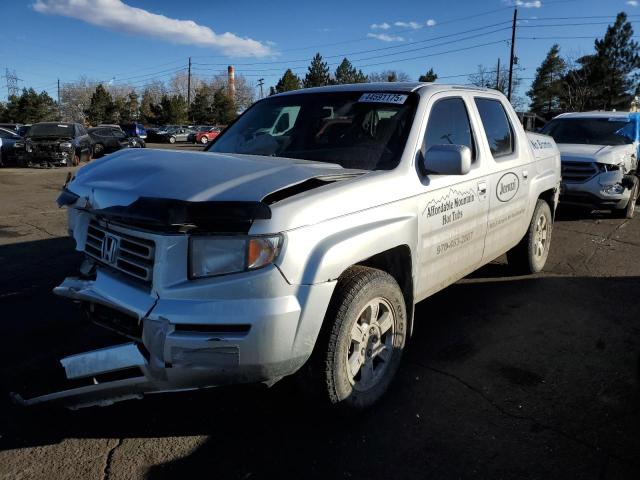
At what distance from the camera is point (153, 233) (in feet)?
8.13

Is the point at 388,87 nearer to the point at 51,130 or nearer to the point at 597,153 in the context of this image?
the point at 597,153

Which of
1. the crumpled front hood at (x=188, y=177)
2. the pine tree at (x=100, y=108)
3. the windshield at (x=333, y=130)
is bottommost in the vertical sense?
the crumpled front hood at (x=188, y=177)

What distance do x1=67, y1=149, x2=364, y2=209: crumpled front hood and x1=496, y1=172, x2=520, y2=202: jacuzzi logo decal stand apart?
5.95 ft

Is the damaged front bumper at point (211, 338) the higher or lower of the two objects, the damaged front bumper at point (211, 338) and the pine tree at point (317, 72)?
the lower

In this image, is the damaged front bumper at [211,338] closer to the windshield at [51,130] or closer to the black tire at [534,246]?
the black tire at [534,246]

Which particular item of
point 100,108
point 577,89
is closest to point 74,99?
point 100,108

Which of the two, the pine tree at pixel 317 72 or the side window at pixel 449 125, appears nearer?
the side window at pixel 449 125

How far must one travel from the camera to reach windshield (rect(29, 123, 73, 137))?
19.4 meters

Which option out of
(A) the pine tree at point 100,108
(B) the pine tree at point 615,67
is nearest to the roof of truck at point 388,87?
(B) the pine tree at point 615,67

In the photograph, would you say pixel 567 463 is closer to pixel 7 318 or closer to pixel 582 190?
pixel 7 318

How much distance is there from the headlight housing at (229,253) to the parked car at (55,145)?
18.7 meters

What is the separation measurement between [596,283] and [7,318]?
5.73 meters

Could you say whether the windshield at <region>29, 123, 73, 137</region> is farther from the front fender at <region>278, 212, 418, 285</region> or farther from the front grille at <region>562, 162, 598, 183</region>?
the front fender at <region>278, 212, 418, 285</region>

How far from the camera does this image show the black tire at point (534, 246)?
17.8ft
